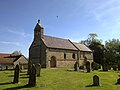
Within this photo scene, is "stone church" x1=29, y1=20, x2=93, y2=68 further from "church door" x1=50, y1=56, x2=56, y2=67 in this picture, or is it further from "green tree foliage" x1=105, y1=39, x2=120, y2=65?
"green tree foliage" x1=105, y1=39, x2=120, y2=65

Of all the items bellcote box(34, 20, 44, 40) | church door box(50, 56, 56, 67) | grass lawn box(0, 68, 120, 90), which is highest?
bellcote box(34, 20, 44, 40)

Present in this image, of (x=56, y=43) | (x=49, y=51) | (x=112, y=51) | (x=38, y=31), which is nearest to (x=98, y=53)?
(x=112, y=51)

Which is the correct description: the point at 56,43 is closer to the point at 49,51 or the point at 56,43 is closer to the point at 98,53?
the point at 49,51

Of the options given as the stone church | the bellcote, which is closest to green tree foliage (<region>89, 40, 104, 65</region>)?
the stone church

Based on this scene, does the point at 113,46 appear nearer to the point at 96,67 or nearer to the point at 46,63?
the point at 96,67

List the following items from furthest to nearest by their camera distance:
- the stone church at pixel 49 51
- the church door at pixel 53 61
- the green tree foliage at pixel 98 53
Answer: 1. the green tree foliage at pixel 98 53
2. the church door at pixel 53 61
3. the stone church at pixel 49 51

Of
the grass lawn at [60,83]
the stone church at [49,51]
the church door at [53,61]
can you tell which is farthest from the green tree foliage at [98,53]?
the grass lawn at [60,83]

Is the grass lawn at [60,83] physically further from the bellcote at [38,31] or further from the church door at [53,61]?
the bellcote at [38,31]

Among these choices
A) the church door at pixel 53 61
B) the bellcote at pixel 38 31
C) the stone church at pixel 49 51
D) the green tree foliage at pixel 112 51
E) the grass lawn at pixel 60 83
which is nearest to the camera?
the grass lawn at pixel 60 83

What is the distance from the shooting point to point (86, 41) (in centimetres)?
8731

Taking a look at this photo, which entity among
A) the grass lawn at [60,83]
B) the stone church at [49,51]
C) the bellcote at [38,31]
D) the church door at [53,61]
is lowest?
the grass lawn at [60,83]

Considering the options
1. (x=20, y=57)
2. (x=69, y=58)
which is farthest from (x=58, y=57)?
(x=20, y=57)

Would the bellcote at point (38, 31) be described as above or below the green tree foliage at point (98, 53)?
above

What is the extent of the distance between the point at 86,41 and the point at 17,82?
6941 centimetres
